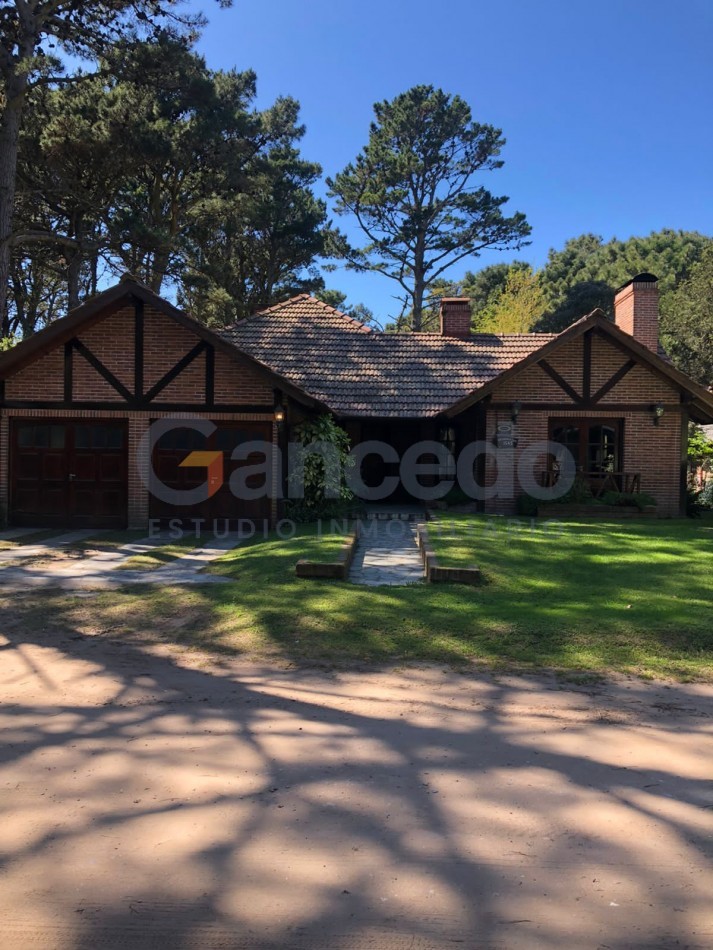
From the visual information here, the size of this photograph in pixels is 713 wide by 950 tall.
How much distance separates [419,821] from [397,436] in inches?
637

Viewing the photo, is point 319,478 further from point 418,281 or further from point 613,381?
point 418,281

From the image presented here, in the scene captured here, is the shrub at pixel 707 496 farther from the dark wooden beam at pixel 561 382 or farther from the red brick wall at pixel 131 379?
the red brick wall at pixel 131 379

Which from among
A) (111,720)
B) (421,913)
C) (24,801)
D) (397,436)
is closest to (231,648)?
(111,720)

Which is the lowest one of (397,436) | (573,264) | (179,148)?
(397,436)

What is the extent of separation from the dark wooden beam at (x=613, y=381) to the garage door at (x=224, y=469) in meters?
7.83

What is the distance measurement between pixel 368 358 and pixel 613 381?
6263 mm

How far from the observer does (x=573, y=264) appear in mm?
61844

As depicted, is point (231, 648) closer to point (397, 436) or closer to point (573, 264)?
point (397, 436)

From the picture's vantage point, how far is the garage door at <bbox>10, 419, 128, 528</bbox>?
1473 centimetres

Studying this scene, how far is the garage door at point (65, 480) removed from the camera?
48.3ft

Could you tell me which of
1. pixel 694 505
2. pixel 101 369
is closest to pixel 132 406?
pixel 101 369

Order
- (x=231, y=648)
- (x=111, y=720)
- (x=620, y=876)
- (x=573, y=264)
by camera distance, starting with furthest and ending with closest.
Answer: (x=573, y=264)
(x=231, y=648)
(x=111, y=720)
(x=620, y=876)

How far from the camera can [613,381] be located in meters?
16.2

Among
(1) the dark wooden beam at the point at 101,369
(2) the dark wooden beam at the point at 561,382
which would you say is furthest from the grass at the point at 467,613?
(2) the dark wooden beam at the point at 561,382
